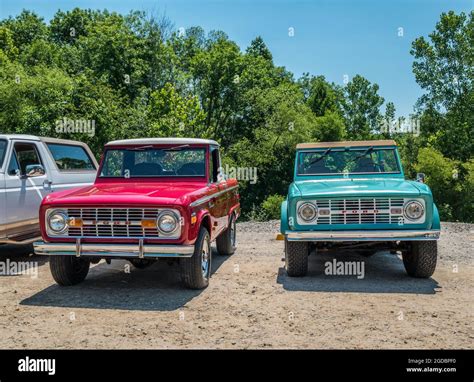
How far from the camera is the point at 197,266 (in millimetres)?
5867

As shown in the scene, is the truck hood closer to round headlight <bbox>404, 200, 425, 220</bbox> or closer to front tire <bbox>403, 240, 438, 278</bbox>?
round headlight <bbox>404, 200, 425, 220</bbox>

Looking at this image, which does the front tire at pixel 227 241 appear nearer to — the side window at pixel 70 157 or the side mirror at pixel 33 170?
the side mirror at pixel 33 170

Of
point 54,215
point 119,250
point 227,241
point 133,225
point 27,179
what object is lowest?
point 227,241

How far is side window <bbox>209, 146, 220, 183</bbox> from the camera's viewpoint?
23.8ft

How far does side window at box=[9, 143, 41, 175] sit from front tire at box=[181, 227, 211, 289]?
12.4 ft

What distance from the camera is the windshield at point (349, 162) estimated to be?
797cm

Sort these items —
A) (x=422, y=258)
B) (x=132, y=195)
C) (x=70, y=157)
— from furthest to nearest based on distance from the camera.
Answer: (x=70, y=157), (x=422, y=258), (x=132, y=195)

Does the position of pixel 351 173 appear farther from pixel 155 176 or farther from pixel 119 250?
pixel 119 250

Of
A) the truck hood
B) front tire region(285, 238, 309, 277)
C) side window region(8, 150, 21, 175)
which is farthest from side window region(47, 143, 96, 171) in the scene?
front tire region(285, 238, 309, 277)

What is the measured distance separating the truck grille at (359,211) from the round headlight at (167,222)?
1991 mm

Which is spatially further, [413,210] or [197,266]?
[413,210]

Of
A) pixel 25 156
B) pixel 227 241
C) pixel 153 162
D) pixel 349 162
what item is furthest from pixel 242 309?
pixel 25 156

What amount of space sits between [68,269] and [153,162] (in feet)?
6.65

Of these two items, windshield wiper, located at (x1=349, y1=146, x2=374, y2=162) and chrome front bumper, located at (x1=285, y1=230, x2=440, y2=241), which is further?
windshield wiper, located at (x1=349, y1=146, x2=374, y2=162)
